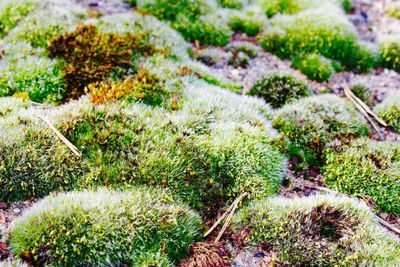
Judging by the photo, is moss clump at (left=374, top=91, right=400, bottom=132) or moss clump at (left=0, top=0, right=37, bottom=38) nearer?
moss clump at (left=374, top=91, right=400, bottom=132)

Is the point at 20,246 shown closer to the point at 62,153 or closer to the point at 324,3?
the point at 62,153

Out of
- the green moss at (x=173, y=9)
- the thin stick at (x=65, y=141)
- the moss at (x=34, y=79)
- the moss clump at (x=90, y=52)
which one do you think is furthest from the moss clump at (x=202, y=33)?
the thin stick at (x=65, y=141)

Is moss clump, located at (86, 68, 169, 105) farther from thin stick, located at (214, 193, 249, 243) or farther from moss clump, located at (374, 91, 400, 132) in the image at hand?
moss clump, located at (374, 91, 400, 132)

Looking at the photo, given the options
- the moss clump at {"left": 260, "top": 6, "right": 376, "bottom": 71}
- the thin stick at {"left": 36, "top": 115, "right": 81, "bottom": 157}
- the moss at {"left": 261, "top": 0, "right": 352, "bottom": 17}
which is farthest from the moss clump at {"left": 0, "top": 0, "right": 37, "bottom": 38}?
the moss at {"left": 261, "top": 0, "right": 352, "bottom": 17}

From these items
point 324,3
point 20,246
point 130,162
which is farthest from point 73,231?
point 324,3

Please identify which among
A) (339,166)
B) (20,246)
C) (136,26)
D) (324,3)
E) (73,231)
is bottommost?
(20,246)

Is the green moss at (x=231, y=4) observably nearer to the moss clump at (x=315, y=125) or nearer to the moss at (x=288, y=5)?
the moss at (x=288, y=5)
